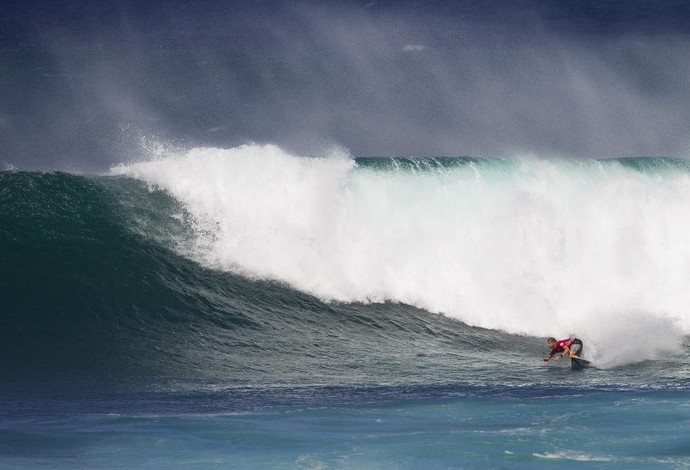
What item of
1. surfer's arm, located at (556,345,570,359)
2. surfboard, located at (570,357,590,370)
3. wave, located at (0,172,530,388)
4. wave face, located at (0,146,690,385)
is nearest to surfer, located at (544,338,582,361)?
surfer's arm, located at (556,345,570,359)

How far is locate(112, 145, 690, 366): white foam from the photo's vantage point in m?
18.3

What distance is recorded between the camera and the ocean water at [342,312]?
9984mm

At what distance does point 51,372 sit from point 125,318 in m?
2.52

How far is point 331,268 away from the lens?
18.5 m

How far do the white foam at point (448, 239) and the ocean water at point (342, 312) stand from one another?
0.18 feet

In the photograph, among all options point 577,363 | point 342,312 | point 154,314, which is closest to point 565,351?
point 577,363

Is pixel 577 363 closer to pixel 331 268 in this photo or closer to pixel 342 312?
pixel 342 312

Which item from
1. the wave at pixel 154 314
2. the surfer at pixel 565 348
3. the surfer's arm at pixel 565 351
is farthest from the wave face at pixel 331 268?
the surfer's arm at pixel 565 351

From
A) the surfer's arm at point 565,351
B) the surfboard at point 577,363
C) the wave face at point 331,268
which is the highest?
the wave face at point 331,268

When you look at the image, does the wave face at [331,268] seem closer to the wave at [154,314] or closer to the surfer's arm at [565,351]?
the wave at [154,314]

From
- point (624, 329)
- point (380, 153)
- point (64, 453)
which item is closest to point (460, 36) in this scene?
point (380, 153)

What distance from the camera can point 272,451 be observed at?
9.54 meters

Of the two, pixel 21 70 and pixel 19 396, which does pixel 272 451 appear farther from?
pixel 21 70

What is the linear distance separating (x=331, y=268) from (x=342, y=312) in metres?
1.33
